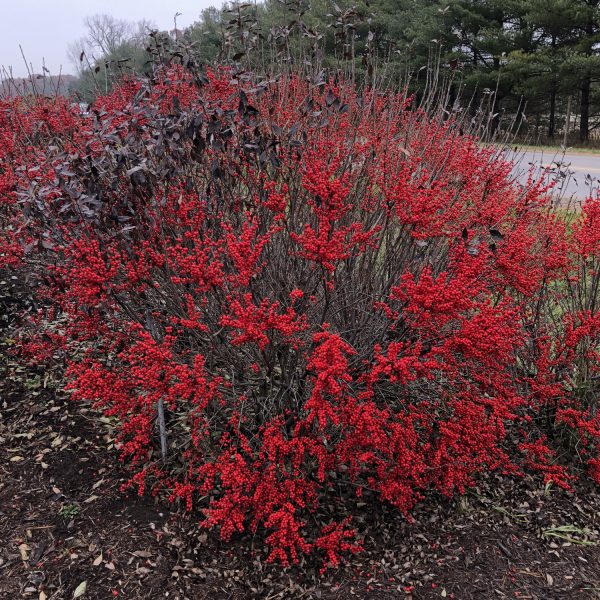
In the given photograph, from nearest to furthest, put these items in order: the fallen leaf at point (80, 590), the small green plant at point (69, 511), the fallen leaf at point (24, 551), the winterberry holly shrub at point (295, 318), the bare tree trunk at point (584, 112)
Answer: the winterberry holly shrub at point (295, 318) → the fallen leaf at point (80, 590) → the fallen leaf at point (24, 551) → the small green plant at point (69, 511) → the bare tree trunk at point (584, 112)

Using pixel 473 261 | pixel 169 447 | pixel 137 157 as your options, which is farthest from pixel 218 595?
pixel 137 157

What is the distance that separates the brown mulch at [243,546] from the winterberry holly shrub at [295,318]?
0.15 m

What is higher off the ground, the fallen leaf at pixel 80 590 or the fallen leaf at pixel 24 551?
the fallen leaf at pixel 24 551

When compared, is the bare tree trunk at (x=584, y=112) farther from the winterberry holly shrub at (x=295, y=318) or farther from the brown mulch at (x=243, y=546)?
the brown mulch at (x=243, y=546)

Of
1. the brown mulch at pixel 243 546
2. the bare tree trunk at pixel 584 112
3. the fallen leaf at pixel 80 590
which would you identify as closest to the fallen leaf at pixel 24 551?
the brown mulch at pixel 243 546

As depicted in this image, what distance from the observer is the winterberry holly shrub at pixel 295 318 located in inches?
93.5

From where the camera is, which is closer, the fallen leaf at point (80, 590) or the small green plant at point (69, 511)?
the fallen leaf at point (80, 590)

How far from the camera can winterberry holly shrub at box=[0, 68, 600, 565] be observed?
2.38 meters

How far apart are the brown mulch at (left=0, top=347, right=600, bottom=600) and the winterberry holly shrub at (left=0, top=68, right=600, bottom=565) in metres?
0.15

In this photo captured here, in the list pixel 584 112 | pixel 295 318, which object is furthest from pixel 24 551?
pixel 584 112

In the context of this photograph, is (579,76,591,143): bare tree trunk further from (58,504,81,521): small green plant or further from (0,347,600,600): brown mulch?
(58,504,81,521): small green plant

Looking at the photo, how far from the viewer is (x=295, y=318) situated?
3.14m

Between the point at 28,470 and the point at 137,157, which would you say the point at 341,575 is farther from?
the point at 137,157

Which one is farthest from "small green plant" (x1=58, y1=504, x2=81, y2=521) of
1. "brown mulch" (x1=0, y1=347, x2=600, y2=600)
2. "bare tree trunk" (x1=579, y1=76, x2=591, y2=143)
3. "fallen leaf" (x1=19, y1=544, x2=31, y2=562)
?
"bare tree trunk" (x1=579, y1=76, x2=591, y2=143)
